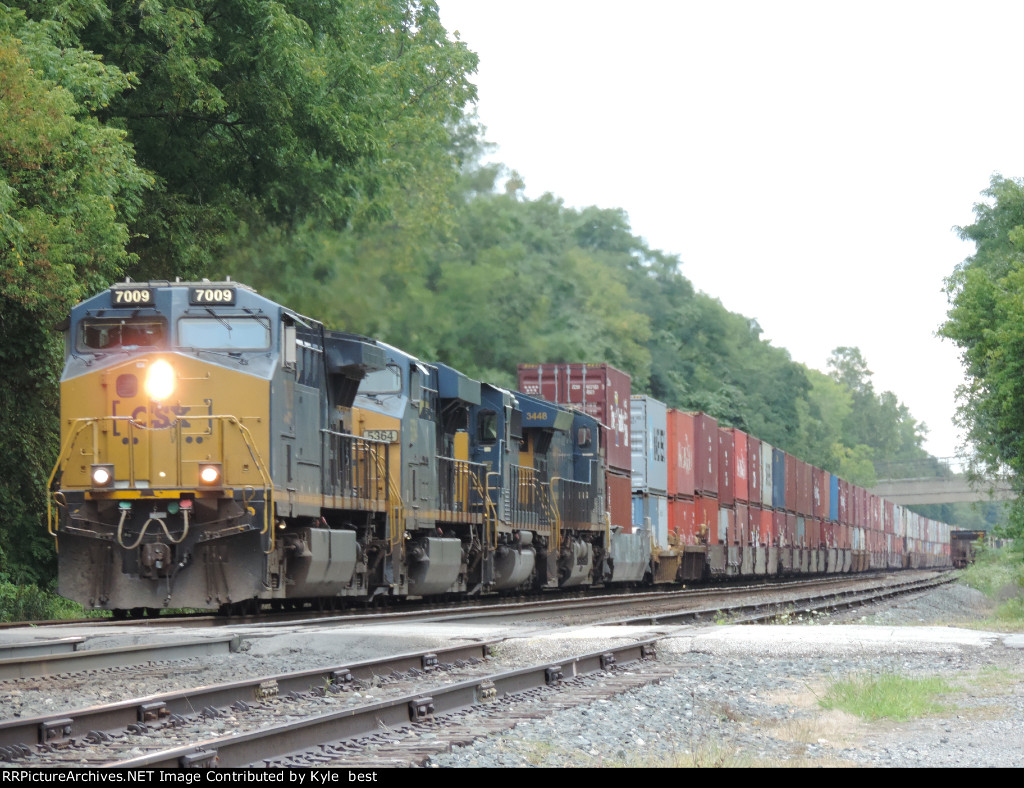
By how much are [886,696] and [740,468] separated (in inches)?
1223

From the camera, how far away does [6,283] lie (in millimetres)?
16391

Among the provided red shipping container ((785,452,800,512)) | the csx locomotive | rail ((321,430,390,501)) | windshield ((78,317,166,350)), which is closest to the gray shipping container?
rail ((321,430,390,501))

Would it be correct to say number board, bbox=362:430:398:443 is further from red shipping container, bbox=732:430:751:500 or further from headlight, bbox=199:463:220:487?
red shipping container, bbox=732:430:751:500

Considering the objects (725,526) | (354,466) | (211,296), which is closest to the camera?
(211,296)

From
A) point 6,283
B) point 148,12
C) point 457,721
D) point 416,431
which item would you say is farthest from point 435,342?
point 457,721

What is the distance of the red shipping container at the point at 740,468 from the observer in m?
39.0

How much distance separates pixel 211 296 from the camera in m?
15.2

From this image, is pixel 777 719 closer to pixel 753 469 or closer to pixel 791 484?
pixel 753 469

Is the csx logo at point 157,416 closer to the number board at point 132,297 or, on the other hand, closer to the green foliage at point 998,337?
the number board at point 132,297

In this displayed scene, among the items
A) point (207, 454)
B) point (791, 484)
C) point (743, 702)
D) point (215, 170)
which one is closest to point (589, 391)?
point (215, 170)

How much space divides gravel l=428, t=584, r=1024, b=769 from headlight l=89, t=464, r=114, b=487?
638cm

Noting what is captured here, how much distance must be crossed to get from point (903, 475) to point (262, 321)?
145 m
